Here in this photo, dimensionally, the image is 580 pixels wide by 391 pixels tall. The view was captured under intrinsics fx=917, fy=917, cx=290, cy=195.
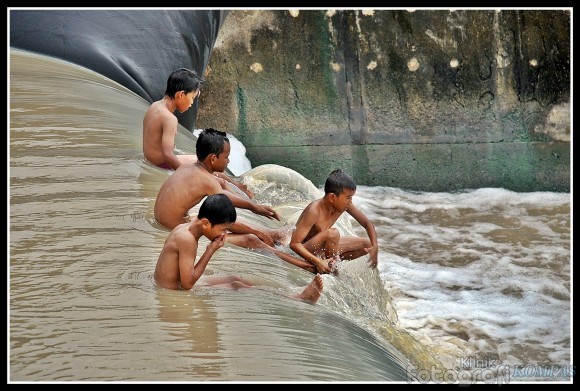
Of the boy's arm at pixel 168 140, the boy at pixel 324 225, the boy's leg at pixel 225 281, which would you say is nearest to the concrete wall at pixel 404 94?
the boy's arm at pixel 168 140

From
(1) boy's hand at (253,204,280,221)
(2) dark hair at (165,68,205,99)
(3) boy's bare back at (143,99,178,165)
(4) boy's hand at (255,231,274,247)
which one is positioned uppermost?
(2) dark hair at (165,68,205,99)

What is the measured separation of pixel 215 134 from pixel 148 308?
1.16 m

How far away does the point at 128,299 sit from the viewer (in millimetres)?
3008

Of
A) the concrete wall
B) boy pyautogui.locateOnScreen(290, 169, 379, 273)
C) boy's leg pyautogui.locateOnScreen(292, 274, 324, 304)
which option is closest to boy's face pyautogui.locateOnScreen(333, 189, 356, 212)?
boy pyautogui.locateOnScreen(290, 169, 379, 273)

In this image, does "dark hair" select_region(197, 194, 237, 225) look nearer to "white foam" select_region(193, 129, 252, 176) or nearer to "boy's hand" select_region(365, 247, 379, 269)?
"boy's hand" select_region(365, 247, 379, 269)

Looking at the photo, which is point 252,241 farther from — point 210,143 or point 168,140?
point 168,140

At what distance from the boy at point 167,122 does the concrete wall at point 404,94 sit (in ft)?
12.8

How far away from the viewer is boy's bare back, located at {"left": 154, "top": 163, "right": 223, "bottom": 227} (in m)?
3.88

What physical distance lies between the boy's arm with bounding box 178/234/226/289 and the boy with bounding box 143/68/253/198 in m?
1.56

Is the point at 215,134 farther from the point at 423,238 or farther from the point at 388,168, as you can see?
the point at 388,168

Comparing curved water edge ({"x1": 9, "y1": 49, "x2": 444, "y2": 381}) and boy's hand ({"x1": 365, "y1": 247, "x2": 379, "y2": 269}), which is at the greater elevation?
curved water edge ({"x1": 9, "y1": 49, "x2": 444, "y2": 381})

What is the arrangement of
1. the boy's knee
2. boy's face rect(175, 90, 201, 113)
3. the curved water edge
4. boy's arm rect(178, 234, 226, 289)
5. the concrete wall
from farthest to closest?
the concrete wall < boy's face rect(175, 90, 201, 113) < the boy's knee < boy's arm rect(178, 234, 226, 289) < the curved water edge

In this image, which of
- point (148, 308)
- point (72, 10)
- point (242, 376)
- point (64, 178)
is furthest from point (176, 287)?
point (72, 10)

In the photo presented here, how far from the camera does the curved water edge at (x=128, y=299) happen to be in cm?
260
